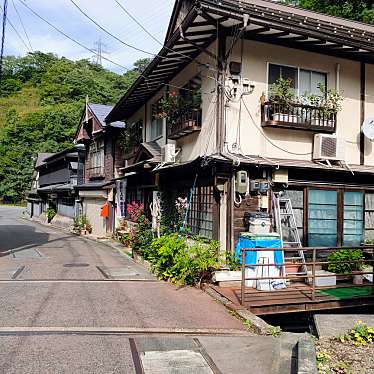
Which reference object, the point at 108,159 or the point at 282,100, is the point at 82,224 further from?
the point at 282,100

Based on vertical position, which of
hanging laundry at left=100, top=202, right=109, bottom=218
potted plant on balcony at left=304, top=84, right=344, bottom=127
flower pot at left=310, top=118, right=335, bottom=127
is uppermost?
potted plant on balcony at left=304, top=84, right=344, bottom=127

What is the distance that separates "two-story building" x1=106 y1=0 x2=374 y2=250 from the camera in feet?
30.4

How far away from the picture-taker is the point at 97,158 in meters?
25.3

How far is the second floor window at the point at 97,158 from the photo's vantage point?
24.2 m

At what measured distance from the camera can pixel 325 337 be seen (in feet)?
18.2

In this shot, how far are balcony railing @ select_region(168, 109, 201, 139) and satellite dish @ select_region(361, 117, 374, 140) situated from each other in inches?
166

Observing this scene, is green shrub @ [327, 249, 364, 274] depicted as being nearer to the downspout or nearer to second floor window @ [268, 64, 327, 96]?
the downspout

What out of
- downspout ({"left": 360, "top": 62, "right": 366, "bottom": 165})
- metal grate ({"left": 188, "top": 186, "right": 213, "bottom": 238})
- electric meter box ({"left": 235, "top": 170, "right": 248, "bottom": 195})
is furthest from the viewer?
downspout ({"left": 360, "top": 62, "right": 366, "bottom": 165})

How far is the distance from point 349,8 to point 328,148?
14.9 m

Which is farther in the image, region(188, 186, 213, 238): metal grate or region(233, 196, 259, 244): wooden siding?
region(188, 186, 213, 238): metal grate

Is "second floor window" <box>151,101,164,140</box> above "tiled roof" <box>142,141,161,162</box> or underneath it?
above

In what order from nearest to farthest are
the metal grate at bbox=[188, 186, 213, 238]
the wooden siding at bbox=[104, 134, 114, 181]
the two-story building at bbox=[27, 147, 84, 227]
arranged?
the metal grate at bbox=[188, 186, 213, 238]
the wooden siding at bbox=[104, 134, 114, 181]
the two-story building at bbox=[27, 147, 84, 227]

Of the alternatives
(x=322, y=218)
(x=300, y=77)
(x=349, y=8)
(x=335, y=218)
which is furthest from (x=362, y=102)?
(x=349, y=8)

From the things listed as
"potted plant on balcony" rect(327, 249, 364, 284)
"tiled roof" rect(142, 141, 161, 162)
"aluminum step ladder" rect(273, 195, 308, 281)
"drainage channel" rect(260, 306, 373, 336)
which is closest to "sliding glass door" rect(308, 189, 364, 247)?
"aluminum step ladder" rect(273, 195, 308, 281)
